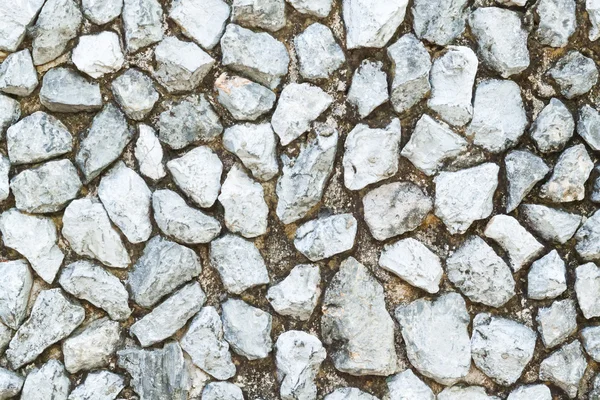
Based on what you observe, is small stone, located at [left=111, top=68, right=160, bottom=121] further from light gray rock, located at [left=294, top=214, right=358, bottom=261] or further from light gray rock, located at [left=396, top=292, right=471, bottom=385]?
light gray rock, located at [left=396, top=292, right=471, bottom=385]

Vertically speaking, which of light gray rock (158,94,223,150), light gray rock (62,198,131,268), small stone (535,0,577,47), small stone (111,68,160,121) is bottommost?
light gray rock (62,198,131,268)

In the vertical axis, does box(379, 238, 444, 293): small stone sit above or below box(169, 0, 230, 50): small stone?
below

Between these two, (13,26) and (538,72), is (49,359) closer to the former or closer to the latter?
(13,26)

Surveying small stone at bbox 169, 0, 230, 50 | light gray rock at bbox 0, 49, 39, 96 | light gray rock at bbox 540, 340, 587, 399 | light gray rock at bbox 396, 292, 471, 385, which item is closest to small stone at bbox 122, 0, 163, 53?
small stone at bbox 169, 0, 230, 50

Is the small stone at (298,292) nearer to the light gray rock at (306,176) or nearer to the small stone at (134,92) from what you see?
the light gray rock at (306,176)

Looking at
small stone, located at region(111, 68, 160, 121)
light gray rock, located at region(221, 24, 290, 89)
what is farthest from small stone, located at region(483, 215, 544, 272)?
small stone, located at region(111, 68, 160, 121)
